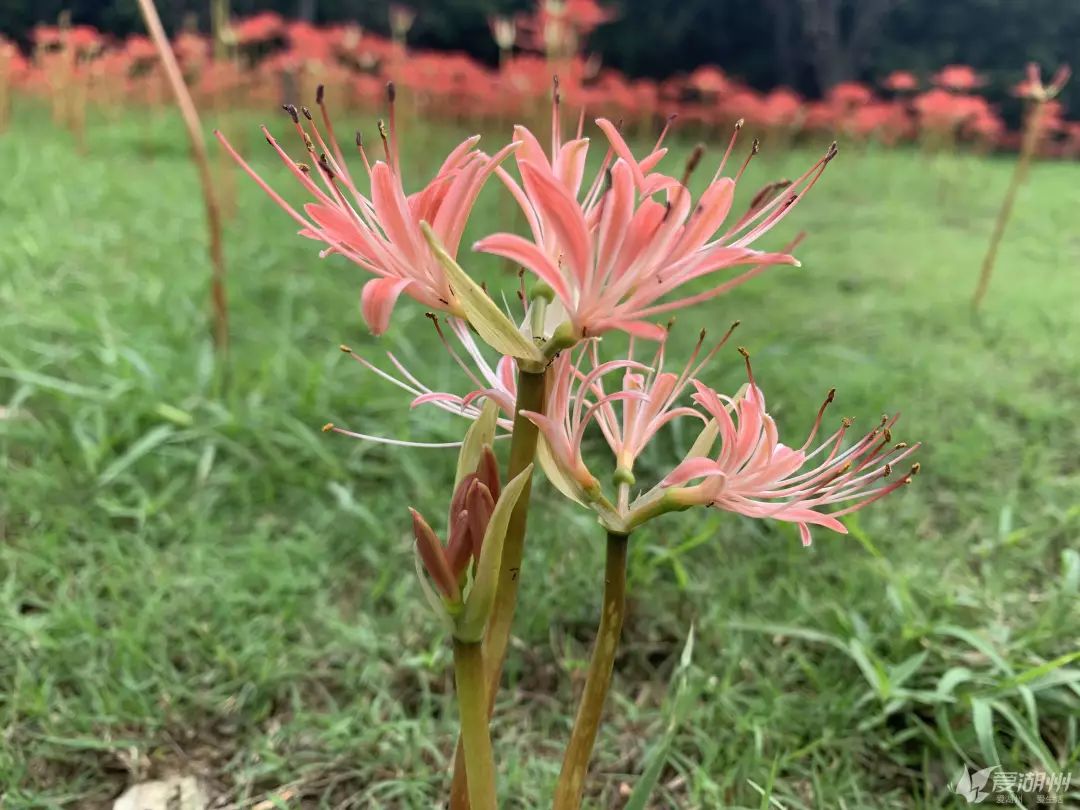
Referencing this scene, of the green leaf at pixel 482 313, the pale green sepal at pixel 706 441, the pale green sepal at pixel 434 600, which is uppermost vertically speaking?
the green leaf at pixel 482 313

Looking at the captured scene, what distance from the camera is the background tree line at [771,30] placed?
7.90 m

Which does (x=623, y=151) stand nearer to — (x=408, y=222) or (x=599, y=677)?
(x=408, y=222)

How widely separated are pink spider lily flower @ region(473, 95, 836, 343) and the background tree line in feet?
26.7

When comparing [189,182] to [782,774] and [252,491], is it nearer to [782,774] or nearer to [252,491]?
[252,491]

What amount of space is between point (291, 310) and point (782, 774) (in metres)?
1.86

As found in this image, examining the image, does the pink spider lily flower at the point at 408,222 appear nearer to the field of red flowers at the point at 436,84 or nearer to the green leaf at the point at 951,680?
the green leaf at the point at 951,680

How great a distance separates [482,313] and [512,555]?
20cm

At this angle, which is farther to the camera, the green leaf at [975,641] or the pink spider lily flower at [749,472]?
the green leaf at [975,641]

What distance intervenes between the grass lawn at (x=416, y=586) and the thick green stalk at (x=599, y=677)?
70mm

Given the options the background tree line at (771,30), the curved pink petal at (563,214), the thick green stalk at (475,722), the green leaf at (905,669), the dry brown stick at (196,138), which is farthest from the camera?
the background tree line at (771,30)

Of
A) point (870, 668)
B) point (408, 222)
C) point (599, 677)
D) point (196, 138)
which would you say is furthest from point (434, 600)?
point (196, 138)

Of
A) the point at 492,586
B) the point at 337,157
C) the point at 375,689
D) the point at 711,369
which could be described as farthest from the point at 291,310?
the point at 492,586

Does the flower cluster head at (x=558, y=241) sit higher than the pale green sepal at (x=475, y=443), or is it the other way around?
the flower cluster head at (x=558, y=241)

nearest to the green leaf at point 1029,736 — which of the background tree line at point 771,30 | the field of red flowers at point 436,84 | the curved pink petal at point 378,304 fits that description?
the curved pink petal at point 378,304
